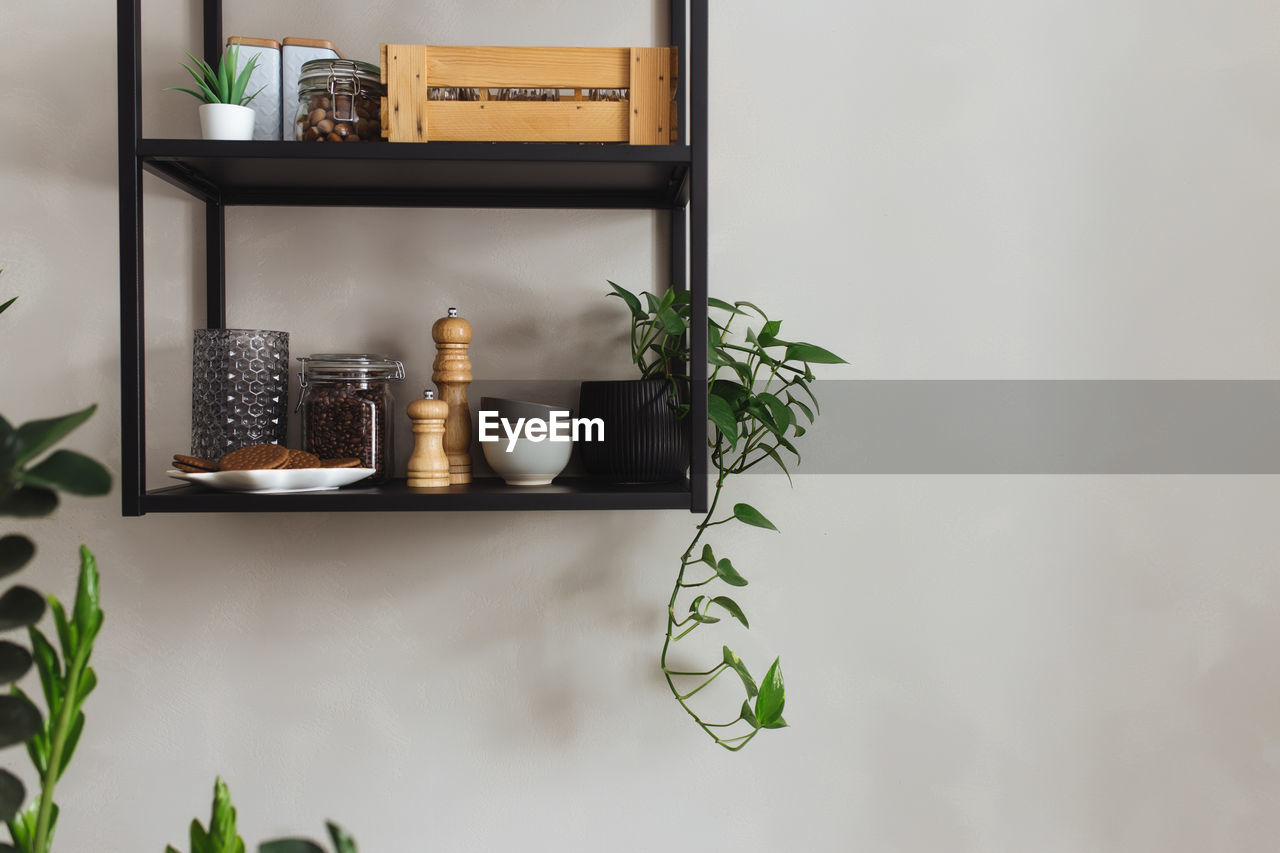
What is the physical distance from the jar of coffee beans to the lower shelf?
0.29ft

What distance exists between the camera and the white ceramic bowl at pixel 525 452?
3.41 feet

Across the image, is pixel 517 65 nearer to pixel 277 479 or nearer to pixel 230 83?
pixel 230 83

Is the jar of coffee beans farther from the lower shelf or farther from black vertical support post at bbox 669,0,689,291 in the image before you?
black vertical support post at bbox 669,0,689,291

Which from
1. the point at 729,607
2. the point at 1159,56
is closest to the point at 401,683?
the point at 729,607

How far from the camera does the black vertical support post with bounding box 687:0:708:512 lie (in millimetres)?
955

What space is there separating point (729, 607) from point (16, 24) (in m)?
1.21

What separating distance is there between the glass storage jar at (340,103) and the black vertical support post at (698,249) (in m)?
0.35

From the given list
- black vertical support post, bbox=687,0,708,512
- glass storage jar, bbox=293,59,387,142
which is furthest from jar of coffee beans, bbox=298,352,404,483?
black vertical support post, bbox=687,0,708,512

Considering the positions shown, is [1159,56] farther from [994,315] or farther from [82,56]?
[82,56]

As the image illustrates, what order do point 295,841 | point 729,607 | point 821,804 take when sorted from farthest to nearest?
point 821,804 < point 729,607 < point 295,841

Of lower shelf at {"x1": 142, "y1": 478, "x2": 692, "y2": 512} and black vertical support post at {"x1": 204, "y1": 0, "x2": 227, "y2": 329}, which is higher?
black vertical support post at {"x1": 204, "y1": 0, "x2": 227, "y2": 329}

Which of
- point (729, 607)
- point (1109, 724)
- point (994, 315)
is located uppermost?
point (994, 315)

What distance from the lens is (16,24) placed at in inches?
46.1

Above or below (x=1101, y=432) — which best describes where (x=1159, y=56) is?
above
